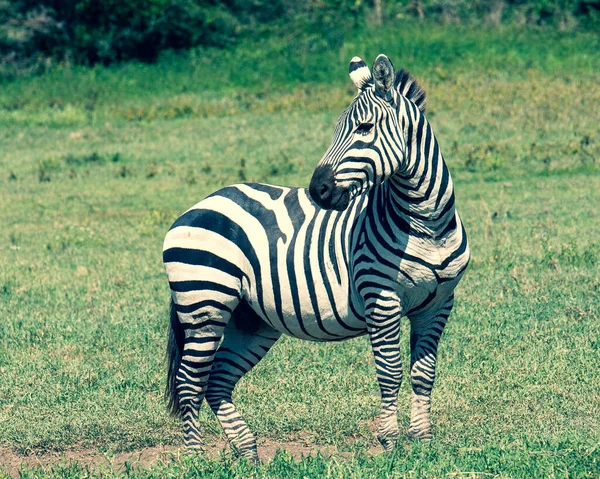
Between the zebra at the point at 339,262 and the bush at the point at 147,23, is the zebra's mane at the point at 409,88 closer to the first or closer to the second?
the zebra at the point at 339,262

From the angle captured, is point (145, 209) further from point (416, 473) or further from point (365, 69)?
point (416, 473)

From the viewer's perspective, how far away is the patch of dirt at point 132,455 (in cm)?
564

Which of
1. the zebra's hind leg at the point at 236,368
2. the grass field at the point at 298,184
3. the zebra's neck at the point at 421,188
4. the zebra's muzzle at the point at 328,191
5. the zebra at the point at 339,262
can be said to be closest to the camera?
the zebra's muzzle at the point at 328,191

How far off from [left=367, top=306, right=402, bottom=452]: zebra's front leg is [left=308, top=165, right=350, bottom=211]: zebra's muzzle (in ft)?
2.08

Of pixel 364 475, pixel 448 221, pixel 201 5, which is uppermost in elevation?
pixel 448 221

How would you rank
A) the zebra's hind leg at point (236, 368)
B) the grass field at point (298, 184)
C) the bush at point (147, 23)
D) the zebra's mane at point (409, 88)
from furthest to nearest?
1. the bush at point (147, 23)
2. the grass field at point (298, 184)
3. the zebra's hind leg at point (236, 368)
4. the zebra's mane at point (409, 88)

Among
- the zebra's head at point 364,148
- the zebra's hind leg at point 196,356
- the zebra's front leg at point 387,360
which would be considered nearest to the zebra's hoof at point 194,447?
the zebra's hind leg at point 196,356

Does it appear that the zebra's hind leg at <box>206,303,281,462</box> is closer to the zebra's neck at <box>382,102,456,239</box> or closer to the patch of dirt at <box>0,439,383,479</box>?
the patch of dirt at <box>0,439,383,479</box>

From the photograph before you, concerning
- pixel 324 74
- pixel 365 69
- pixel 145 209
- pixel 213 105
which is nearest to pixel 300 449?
pixel 365 69

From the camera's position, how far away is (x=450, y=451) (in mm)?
4980

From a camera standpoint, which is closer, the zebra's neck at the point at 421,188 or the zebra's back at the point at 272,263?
the zebra's neck at the point at 421,188

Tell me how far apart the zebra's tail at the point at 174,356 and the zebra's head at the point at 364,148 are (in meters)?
1.35

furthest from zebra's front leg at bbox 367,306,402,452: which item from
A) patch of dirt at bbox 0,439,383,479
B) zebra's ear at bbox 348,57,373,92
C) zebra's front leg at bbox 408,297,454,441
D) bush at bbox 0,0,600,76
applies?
bush at bbox 0,0,600,76

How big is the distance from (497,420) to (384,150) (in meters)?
1.99
